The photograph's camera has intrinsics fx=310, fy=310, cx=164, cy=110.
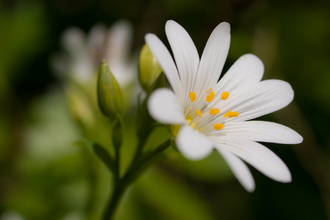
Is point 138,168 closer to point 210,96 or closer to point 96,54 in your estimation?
point 210,96

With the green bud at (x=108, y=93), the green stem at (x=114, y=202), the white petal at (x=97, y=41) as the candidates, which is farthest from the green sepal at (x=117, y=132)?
the white petal at (x=97, y=41)

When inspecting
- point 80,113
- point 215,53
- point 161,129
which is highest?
point 215,53

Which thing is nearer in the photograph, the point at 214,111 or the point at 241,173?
the point at 241,173

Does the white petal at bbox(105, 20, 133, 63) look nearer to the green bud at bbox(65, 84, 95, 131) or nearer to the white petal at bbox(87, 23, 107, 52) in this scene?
the white petal at bbox(87, 23, 107, 52)

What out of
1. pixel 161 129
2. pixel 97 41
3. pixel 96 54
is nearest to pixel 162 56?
pixel 161 129

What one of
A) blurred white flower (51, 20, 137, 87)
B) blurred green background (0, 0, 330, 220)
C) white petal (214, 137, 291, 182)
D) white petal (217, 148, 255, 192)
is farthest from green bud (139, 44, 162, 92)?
blurred white flower (51, 20, 137, 87)

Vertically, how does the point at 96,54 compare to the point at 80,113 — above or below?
above
